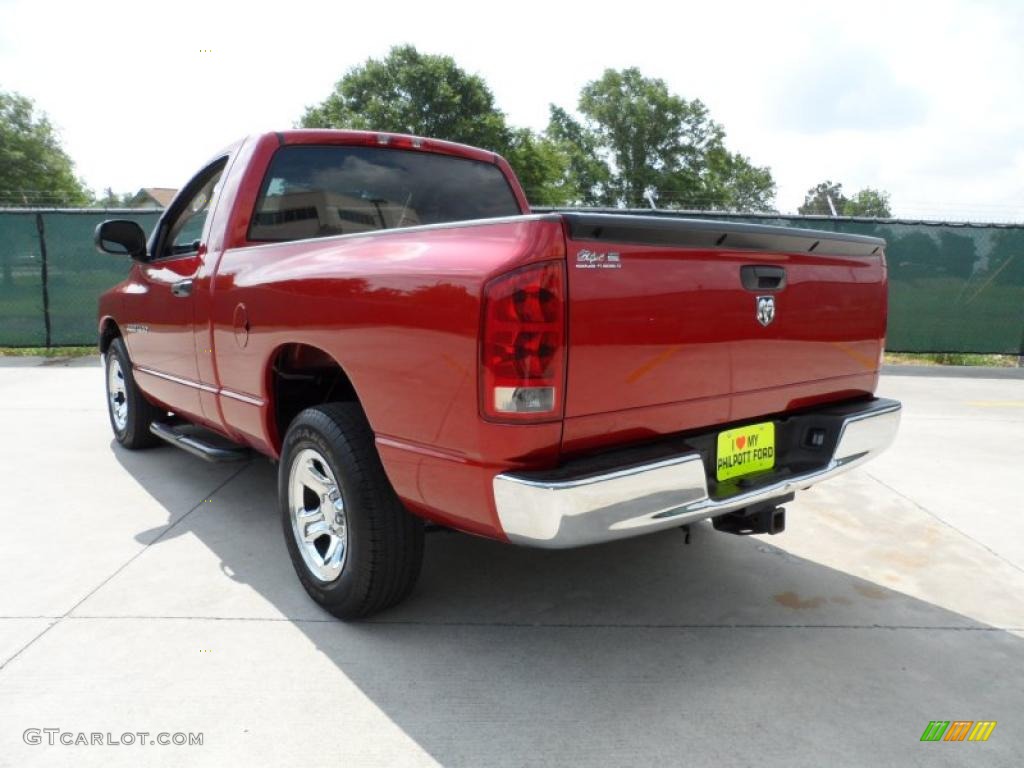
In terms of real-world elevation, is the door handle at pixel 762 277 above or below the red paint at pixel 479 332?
above

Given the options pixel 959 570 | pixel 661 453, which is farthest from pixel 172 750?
pixel 959 570

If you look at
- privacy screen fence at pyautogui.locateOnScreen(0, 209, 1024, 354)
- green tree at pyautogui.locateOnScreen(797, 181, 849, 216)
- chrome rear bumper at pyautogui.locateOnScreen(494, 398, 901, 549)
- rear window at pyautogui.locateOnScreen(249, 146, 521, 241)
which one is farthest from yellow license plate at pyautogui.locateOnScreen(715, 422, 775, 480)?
green tree at pyautogui.locateOnScreen(797, 181, 849, 216)

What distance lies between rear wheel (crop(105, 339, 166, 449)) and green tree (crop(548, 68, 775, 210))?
5746cm

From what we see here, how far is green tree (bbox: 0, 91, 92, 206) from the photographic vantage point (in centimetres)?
4534

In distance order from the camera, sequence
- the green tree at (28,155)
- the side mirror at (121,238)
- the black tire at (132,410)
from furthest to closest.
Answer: the green tree at (28,155) → the black tire at (132,410) → the side mirror at (121,238)

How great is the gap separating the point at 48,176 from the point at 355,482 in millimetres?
55336

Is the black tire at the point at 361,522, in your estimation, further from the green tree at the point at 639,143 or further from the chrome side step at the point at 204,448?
the green tree at the point at 639,143

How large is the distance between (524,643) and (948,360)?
423 inches

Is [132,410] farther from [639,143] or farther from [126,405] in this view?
[639,143]

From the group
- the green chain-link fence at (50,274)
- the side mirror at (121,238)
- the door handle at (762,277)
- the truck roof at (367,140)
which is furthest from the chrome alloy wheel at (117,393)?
the green chain-link fence at (50,274)

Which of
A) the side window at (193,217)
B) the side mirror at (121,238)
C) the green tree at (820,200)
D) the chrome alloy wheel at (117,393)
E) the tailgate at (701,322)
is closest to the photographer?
the tailgate at (701,322)

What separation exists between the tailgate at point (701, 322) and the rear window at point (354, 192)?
5.60ft

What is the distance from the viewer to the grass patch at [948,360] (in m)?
11.0

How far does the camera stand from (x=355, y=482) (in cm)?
261
